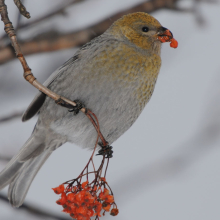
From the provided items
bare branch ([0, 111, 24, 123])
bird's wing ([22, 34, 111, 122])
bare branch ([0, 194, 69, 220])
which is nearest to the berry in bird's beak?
bird's wing ([22, 34, 111, 122])

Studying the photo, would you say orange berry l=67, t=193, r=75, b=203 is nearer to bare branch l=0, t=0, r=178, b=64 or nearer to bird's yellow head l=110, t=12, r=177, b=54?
bare branch l=0, t=0, r=178, b=64

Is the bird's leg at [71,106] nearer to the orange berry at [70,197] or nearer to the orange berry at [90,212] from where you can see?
the orange berry at [70,197]

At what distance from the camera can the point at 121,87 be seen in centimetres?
280

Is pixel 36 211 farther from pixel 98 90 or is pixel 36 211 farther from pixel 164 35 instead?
pixel 164 35

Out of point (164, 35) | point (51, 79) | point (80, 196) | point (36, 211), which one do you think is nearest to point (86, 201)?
point (80, 196)

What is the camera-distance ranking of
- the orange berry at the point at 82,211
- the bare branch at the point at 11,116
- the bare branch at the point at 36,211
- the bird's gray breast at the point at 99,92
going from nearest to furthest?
the orange berry at the point at 82,211 → the bare branch at the point at 36,211 → the bare branch at the point at 11,116 → the bird's gray breast at the point at 99,92

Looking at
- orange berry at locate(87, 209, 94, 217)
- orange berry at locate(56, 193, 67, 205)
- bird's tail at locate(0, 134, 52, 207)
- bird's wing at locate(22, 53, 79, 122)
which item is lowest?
orange berry at locate(87, 209, 94, 217)

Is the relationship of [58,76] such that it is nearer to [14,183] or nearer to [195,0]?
[14,183]

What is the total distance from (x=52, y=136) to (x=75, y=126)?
0.29 meters

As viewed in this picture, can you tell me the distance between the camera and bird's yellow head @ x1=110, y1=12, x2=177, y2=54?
3.05 metres

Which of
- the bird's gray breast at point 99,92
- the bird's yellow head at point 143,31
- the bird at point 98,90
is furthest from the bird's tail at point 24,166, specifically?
the bird's yellow head at point 143,31

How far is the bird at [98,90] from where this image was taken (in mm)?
2803

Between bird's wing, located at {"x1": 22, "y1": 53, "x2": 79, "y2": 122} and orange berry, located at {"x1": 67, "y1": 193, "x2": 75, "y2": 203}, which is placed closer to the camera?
orange berry, located at {"x1": 67, "y1": 193, "x2": 75, "y2": 203}

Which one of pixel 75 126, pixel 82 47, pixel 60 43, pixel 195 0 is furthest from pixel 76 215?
pixel 195 0
